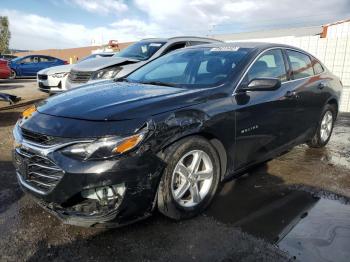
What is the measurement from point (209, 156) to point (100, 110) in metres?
1.11

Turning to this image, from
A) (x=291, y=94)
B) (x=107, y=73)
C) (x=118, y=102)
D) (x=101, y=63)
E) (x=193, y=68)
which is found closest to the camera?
(x=118, y=102)

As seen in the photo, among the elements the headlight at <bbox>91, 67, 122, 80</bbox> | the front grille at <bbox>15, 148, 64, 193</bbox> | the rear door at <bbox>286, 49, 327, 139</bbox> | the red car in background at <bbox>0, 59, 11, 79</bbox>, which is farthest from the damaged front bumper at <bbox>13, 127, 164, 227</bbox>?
the red car in background at <bbox>0, 59, 11, 79</bbox>

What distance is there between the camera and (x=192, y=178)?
10.7 feet

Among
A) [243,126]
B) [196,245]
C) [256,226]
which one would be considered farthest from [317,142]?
[196,245]

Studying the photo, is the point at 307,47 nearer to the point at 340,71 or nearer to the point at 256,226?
the point at 340,71

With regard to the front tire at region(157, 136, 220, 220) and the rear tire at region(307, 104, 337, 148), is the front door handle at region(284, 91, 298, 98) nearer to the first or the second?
the rear tire at region(307, 104, 337, 148)

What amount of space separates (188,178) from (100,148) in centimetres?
96

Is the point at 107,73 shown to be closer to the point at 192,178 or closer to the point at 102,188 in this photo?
the point at 192,178

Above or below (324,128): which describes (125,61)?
above

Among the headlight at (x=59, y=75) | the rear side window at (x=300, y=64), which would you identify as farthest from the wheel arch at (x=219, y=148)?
the headlight at (x=59, y=75)

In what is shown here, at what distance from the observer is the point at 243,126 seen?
3.59 m

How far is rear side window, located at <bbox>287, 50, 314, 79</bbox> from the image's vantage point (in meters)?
4.66

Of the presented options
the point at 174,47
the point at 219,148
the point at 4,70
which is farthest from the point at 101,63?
the point at 4,70

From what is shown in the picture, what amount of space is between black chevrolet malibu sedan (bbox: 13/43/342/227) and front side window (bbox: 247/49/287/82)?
0.01 m
